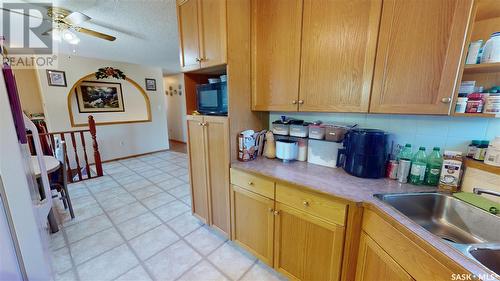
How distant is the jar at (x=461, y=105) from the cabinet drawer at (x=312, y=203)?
29.6 inches

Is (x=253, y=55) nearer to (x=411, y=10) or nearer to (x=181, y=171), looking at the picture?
(x=411, y=10)

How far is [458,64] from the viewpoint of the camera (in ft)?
2.94

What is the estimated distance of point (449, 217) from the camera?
1.01 metres

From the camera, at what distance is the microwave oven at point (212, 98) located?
5.23ft

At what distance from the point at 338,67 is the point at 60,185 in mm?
3159

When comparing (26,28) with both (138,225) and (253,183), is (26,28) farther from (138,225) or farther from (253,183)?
(253,183)

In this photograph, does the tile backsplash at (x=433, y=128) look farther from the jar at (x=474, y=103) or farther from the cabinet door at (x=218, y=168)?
the cabinet door at (x=218, y=168)

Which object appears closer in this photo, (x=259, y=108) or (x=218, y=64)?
(x=218, y=64)

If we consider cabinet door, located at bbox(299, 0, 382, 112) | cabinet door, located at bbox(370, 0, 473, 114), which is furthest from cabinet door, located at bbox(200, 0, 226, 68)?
cabinet door, located at bbox(370, 0, 473, 114)

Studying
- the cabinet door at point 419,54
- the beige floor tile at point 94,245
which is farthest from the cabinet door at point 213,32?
the beige floor tile at point 94,245

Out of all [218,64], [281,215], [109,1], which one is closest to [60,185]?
[109,1]

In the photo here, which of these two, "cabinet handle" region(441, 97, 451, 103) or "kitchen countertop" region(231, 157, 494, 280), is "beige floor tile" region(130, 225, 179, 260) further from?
"cabinet handle" region(441, 97, 451, 103)

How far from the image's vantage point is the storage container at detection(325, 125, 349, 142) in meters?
1.39

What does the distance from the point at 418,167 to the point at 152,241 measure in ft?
7.46
